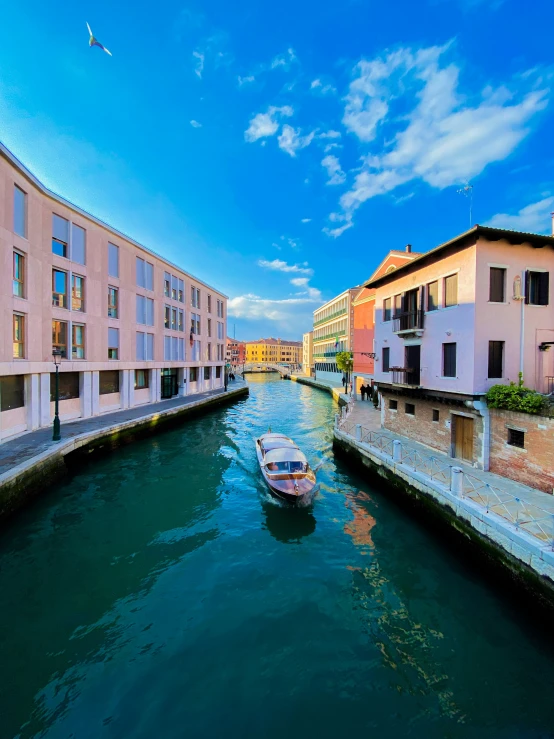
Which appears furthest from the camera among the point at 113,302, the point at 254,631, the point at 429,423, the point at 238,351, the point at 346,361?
the point at 238,351

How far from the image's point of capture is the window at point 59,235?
708 inches

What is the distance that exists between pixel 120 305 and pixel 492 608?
2400 centimetres

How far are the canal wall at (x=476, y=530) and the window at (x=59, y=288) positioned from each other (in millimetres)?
17982

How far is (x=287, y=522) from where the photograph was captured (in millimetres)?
10102

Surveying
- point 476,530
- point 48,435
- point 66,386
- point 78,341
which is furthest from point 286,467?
point 78,341

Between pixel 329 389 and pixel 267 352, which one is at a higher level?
pixel 267 352

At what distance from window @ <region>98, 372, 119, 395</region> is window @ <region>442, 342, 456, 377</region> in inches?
768

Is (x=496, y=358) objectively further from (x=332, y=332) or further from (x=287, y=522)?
(x=332, y=332)

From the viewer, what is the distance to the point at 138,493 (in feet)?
40.1

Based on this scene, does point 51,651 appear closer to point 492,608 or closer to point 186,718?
point 186,718

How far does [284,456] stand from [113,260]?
1849 cm

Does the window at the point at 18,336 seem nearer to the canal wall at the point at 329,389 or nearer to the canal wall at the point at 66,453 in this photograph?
the canal wall at the point at 66,453

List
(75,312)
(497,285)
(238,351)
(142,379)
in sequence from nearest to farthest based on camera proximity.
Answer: (497,285)
(75,312)
(142,379)
(238,351)

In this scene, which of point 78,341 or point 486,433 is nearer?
point 486,433
